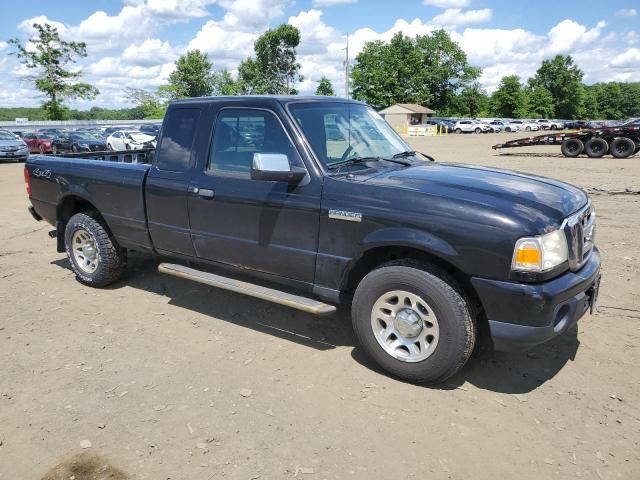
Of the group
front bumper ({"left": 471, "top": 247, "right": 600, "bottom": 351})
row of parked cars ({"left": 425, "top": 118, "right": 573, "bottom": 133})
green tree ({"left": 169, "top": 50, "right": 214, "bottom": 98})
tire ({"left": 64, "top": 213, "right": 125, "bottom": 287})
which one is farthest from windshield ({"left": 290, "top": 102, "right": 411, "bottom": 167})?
green tree ({"left": 169, "top": 50, "right": 214, "bottom": 98})

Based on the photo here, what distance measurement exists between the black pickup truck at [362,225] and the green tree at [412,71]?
275 feet

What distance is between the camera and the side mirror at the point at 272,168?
362 cm

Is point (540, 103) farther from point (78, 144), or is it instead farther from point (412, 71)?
point (78, 144)

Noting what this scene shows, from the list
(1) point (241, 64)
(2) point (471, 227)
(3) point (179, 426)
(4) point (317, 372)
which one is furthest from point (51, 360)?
(1) point (241, 64)

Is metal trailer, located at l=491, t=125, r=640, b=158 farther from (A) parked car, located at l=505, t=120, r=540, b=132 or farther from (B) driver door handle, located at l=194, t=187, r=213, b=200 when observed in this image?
(A) parked car, located at l=505, t=120, r=540, b=132

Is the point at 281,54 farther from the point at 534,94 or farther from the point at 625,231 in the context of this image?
the point at 625,231

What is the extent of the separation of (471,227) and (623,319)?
7.72ft

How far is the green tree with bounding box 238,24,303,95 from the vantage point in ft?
302

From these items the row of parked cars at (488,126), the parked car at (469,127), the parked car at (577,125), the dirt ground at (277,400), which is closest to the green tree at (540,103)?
the row of parked cars at (488,126)

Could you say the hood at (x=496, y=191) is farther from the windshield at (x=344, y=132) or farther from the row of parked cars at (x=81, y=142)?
the row of parked cars at (x=81, y=142)

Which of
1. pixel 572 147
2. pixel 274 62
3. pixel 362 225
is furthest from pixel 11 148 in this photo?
pixel 274 62

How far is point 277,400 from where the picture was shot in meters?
3.48

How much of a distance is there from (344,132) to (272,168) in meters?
0.90

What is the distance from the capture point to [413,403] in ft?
11.2
